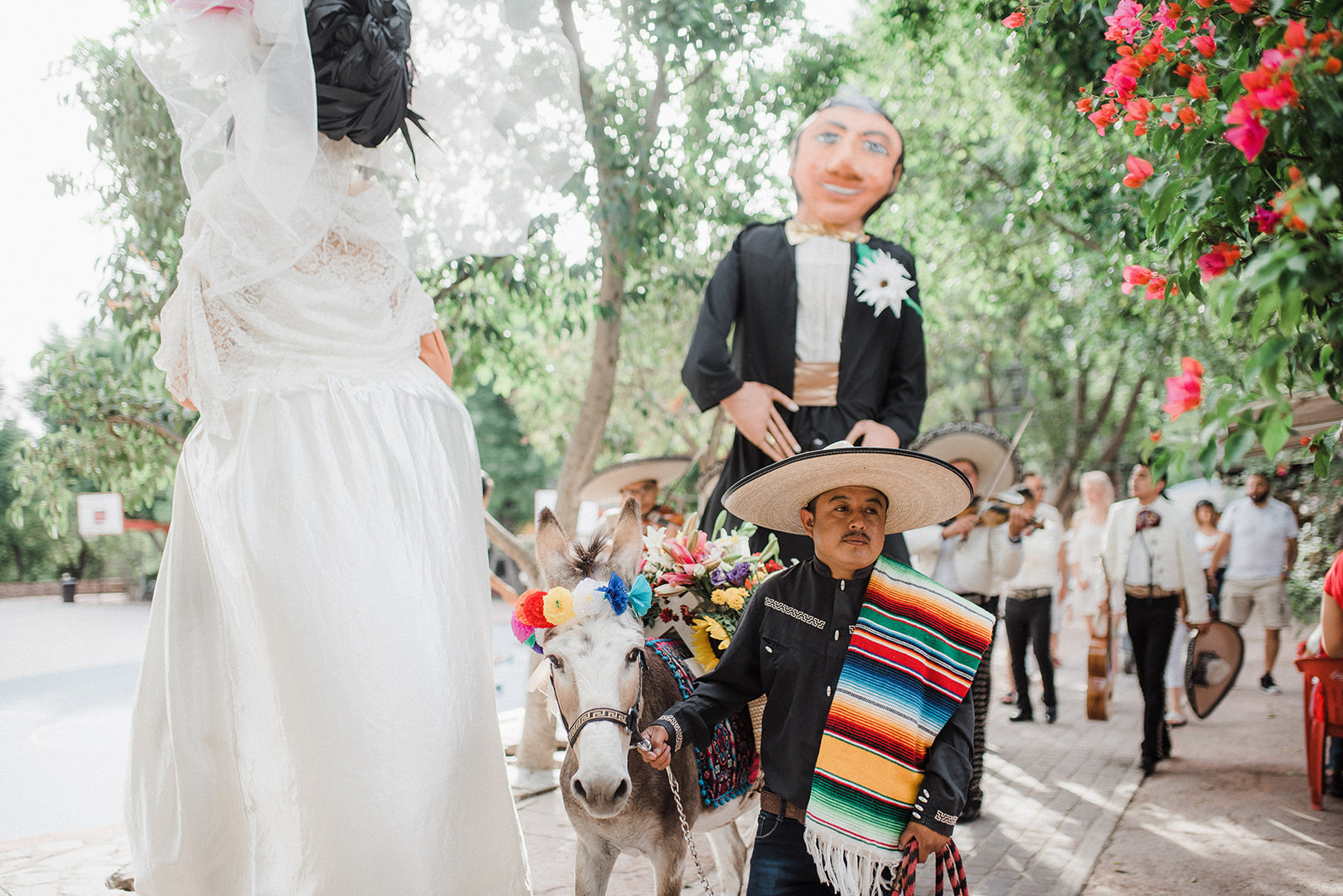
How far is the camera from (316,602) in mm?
2293

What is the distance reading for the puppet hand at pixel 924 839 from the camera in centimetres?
239

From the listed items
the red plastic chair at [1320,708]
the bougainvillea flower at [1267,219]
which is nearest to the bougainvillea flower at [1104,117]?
the bougainvillea flower at [1267,219]

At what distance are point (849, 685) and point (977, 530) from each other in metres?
5.09

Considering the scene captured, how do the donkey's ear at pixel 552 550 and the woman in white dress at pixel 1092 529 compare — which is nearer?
the donkey's ear at pixel 552 550

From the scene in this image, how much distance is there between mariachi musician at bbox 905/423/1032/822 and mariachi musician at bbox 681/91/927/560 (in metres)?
2.28

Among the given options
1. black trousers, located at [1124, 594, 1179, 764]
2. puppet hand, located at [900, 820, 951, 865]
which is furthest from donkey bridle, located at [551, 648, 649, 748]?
black trousers, located at [1124, 594, 1179, 764]

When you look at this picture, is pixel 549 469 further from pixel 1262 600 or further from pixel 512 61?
pixel 512 61

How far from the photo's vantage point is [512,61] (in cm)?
307

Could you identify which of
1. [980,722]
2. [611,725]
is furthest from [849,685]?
[980,722]

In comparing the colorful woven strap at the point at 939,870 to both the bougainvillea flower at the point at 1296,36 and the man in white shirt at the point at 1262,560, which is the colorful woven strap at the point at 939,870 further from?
the man in white shirt at the point at 1262,560

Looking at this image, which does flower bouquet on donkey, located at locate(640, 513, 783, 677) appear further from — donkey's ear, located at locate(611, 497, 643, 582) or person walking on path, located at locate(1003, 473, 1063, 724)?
person walking on path, located at locate(1003, 473, 1063, 724)

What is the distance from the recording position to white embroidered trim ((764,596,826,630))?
2.71m

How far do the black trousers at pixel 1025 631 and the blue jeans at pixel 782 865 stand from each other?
6028 mm

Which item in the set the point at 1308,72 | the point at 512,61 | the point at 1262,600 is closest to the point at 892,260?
the point at 512,61
